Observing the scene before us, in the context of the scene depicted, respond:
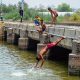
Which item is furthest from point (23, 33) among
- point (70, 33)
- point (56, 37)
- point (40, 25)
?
point (70, 33)

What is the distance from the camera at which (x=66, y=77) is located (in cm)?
2673

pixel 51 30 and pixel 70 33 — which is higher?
pixel 70 33

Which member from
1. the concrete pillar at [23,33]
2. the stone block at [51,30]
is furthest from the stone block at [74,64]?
the concrete pillar at [23,33]

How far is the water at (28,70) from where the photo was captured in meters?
26.8

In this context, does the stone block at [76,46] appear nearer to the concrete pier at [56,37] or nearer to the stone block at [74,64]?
the concrete pier at [56,37]

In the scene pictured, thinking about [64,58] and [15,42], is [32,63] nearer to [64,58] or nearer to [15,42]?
[64,58]

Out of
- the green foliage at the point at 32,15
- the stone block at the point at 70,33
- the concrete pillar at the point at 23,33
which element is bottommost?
the green foliage at the point at 32,15

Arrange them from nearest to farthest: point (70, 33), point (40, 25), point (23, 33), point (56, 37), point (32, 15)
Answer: point (70, 33) < point (56, 37) < point (40, 25) < point (23, 33) < point (32, 15)

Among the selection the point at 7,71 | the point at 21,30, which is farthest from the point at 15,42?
the point at 7,71

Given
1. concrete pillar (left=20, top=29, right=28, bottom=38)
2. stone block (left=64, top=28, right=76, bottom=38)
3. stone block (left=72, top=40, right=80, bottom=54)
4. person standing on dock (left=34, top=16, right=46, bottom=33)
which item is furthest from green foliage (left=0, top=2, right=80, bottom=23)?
stone block (left=72, top=40, right=80, bottom=54)

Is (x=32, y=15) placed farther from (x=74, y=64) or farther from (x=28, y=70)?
(x=74, y=64)

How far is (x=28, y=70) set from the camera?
29.6 m

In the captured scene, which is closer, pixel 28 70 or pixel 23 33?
pixel 28 70

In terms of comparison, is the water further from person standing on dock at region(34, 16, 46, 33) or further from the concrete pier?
person standing on dock at region(34, 16, 46, 33)
